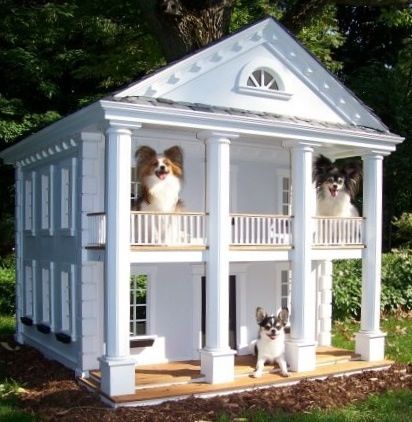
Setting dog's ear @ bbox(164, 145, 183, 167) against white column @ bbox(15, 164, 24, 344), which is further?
white column @ bbox(15, 164, 24, 344)

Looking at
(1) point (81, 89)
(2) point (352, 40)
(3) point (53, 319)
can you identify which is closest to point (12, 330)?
(3) point (53, 319)

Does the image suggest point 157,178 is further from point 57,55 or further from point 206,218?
point 57,55

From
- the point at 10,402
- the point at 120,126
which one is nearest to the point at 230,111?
the point at 120,126

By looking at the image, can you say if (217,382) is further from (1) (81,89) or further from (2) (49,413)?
(1) (81,89)

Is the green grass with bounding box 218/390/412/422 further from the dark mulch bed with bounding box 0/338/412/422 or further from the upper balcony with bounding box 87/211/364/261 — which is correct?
the upper balcony with bounding box 87/211/364/261

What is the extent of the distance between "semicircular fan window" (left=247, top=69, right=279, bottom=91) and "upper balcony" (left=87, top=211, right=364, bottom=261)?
244cm

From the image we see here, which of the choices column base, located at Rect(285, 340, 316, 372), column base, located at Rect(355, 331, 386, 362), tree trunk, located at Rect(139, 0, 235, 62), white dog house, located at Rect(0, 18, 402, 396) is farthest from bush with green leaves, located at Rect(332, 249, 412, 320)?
tree trunk, located at Rect(139, 0, 235, 62)

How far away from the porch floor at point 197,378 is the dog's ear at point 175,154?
3.79 meters

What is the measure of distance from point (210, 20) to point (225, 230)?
7431mm

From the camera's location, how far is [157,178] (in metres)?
10.7

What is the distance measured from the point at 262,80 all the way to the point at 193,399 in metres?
5.87

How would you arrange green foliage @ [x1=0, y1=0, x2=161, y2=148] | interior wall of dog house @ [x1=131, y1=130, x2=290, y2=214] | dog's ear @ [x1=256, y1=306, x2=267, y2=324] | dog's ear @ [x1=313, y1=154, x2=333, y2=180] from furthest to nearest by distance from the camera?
green foliage @ [x1=0, y1=0, x2=161, y2=148]
dog's ear @ [x1=313, y1=154, x2=333, y2=180]
interior wall of dog house @ [x1=131, y1=130, x2=290, y2=214]
dog's ear @ [x1=256, y1=306, x2=267, y2=324]

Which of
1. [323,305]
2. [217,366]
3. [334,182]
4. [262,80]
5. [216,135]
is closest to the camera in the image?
[217,366]

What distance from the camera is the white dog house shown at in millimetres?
9852
